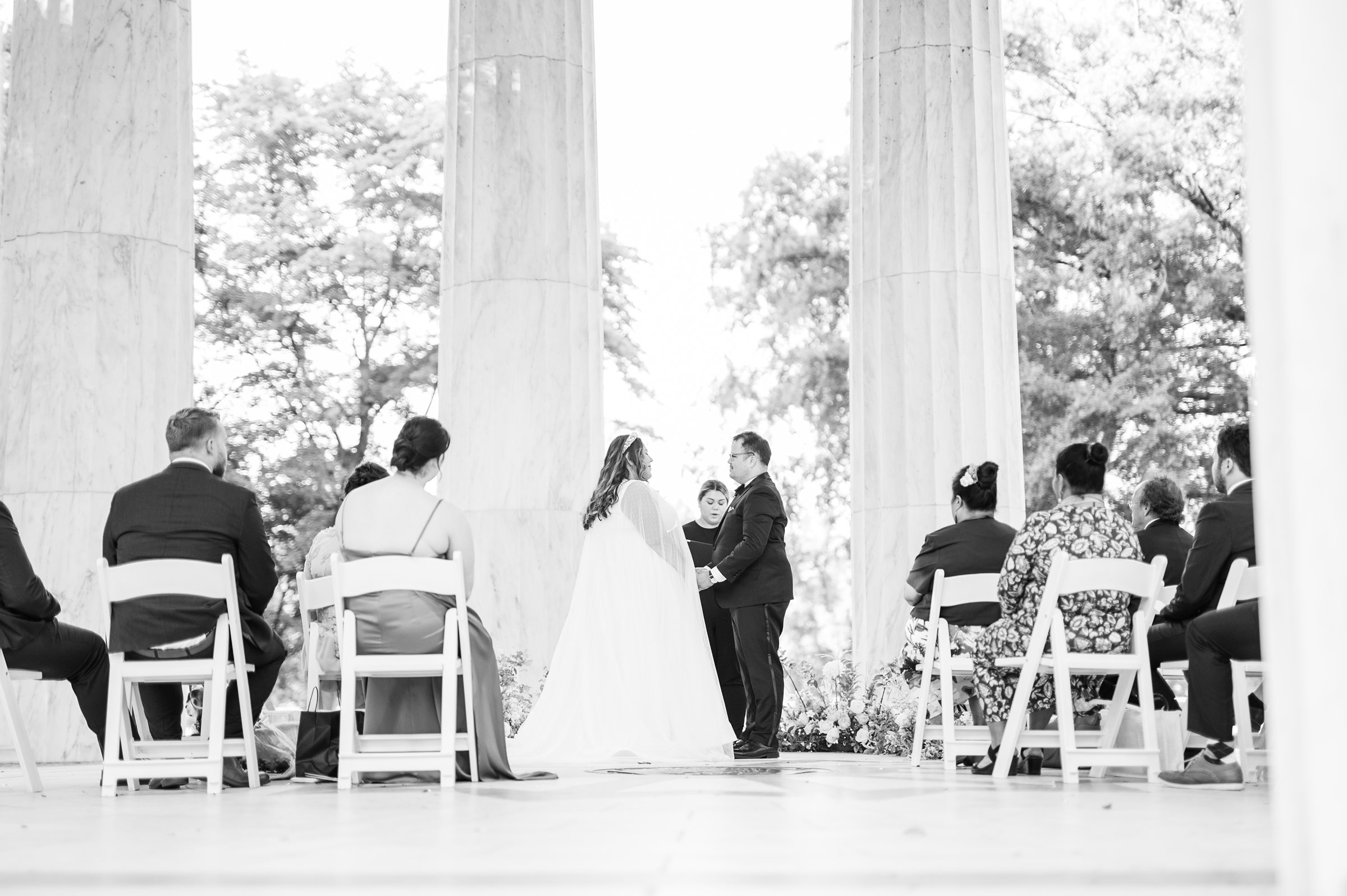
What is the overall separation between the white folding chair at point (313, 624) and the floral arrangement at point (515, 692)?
254 cm

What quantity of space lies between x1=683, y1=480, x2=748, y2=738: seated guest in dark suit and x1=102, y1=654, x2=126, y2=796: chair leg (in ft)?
18.5

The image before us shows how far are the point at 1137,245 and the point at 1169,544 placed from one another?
1828 cm

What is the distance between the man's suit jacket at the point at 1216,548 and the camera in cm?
880

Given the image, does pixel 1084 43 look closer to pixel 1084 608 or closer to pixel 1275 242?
pixel 1084 608

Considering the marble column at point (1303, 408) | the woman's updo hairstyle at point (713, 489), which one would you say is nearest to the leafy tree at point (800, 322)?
the woman's updo hairstyle at point (713, 489)

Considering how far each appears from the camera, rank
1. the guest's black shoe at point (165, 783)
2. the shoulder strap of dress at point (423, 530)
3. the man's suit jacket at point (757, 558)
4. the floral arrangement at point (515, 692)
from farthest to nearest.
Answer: the floral arrangement at point (515, 692), the man's suit jacket at point (757, 558), the shoulder strap of dress at point (423, 530), the guest's black shoe at point (165, 783)

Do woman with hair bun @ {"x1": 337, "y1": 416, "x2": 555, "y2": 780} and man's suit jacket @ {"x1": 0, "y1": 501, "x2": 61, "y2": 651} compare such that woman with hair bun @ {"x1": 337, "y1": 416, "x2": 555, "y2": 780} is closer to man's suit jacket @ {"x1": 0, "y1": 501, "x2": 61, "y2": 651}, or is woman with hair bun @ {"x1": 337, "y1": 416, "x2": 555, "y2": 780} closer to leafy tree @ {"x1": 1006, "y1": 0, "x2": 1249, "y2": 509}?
man's suit jacket @ {"x1": 0, "y1": 501, "x2": 61, "y2": 651}

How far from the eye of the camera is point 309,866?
15.0 ft

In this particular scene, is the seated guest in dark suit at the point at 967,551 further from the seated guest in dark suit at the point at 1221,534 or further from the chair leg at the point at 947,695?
the seated guest in dark suit at the point at 1221,534

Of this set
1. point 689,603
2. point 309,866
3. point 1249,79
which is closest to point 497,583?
point 689,603

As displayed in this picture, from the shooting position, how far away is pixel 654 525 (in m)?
12.4

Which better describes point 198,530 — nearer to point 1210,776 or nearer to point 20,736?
point 20,736

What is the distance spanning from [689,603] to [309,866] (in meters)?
7.92

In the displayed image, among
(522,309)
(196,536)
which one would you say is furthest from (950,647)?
(522,309)
